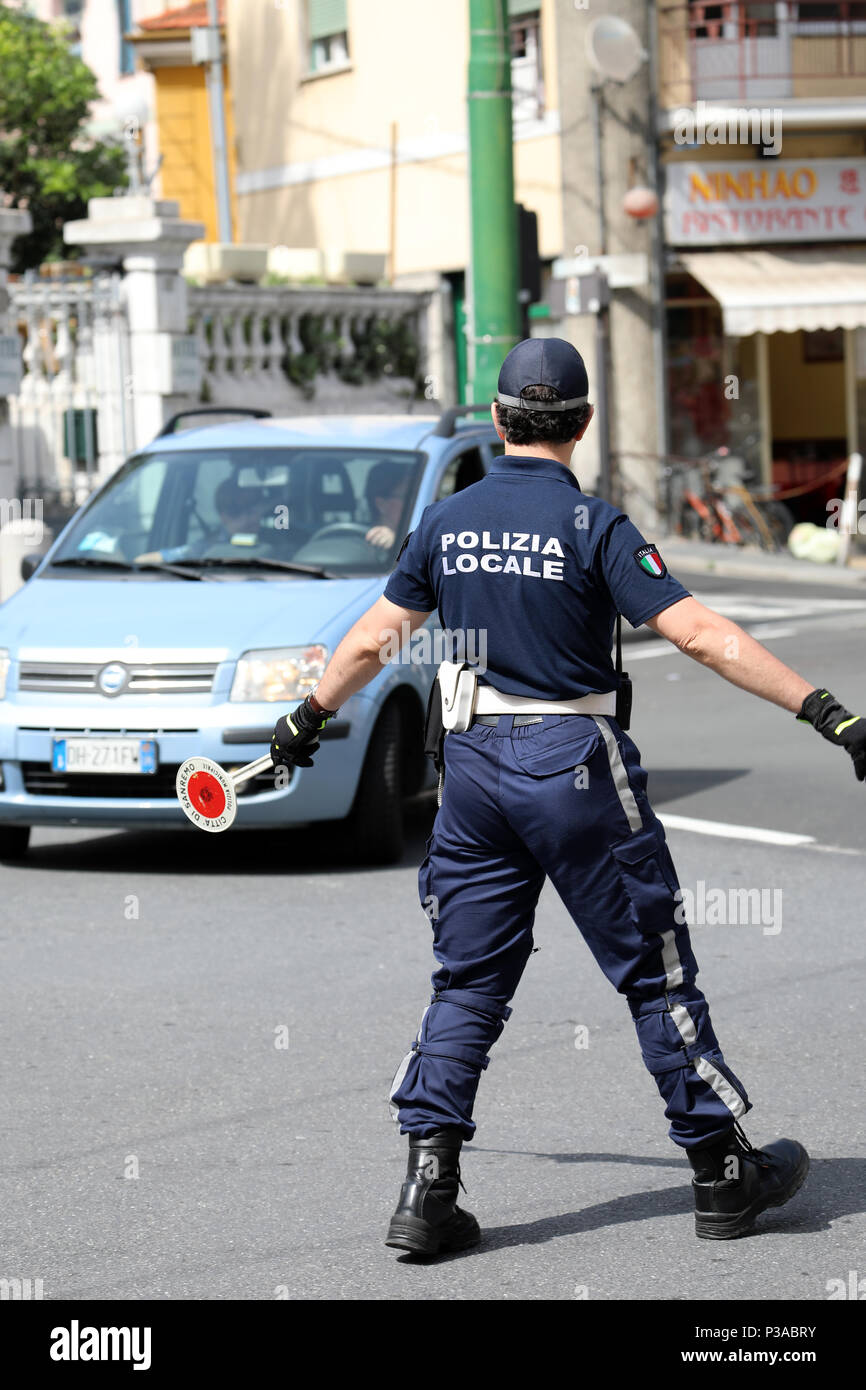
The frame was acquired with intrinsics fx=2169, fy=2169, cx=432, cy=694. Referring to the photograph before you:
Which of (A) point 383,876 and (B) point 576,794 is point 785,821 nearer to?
(A) point 383,876

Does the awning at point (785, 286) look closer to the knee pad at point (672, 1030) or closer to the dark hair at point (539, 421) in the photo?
the dark hair at point (539, 421)

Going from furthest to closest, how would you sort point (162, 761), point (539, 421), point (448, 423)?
point (448, 423)
point (162, 761)
point (539, 421)

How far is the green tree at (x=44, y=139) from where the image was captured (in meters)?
32.7

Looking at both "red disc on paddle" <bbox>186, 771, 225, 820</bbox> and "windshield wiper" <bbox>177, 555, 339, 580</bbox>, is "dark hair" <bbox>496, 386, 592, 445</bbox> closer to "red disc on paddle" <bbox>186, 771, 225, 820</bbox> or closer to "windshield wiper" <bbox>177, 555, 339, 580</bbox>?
"red disc on paddle" <bbox>186, 771, 225, 820</bbox>

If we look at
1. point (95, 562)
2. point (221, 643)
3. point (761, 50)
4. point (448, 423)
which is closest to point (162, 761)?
point (221, 643)

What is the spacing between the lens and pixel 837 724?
163 inches

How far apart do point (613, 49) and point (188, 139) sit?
12.7 meters

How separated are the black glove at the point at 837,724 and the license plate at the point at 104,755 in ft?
14.1

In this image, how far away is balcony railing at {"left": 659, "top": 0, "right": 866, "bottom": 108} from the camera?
82.1 ft

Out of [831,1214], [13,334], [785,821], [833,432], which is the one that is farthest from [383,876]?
[833,432]

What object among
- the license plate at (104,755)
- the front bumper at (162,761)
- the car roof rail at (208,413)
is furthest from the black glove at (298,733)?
the car roof rail at (208,413)

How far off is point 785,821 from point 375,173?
784 inches

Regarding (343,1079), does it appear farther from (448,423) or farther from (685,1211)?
(448,423)
